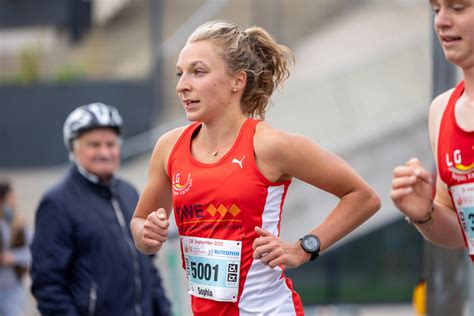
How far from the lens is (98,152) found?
6.41 metres

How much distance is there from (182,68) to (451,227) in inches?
50.4

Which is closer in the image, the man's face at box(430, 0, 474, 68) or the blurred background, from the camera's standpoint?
the man's face at box(430, 0, 474, 68)

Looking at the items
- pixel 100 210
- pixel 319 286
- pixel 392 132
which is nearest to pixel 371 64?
pixel 392 132

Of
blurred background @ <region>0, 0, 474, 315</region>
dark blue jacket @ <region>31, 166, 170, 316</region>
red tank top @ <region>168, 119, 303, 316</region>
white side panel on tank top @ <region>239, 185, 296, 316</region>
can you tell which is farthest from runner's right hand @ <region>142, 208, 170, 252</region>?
blurred background @ <region>0, 0, 474, 315</region>

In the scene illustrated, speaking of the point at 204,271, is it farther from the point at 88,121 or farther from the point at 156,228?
the point at 88,121

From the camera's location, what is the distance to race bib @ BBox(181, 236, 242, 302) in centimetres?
459

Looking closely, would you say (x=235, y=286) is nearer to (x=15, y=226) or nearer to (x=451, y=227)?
(x=451, y=227)

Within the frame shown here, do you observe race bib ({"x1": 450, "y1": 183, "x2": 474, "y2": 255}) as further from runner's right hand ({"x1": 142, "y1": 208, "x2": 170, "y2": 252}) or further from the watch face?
runner's right hand ({"x1": 142, "y1": 208, "x2": 170, "y2": 252})

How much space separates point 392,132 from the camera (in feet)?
50.4

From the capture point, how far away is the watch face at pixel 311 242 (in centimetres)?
461

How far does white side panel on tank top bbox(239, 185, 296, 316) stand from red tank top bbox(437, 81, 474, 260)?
2.25 ft

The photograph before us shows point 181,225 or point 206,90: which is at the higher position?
point 206,90

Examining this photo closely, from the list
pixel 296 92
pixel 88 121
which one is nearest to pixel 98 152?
pixel 88 121

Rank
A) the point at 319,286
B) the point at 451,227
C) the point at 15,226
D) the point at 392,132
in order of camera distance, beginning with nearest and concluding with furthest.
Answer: the point at 451,227 < the point at 15,226 < the point at 392,132 < the point at 319,286
